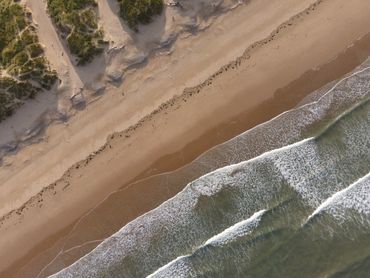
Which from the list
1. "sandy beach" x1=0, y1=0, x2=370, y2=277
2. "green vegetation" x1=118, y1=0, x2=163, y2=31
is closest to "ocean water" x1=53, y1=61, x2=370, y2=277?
"sandy beach" x1=0, y1=0, x2=370, y2=277

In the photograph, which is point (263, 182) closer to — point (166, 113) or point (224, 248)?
point (224, 248)

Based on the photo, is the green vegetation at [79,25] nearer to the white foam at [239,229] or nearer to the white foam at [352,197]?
the white foam at [239,229]

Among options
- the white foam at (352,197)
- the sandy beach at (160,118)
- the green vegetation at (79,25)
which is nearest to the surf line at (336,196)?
the white foam at (352,197)

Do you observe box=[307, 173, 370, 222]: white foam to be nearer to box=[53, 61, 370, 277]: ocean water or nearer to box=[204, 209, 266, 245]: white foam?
box=[53, 61, 370, 277]: ocean water

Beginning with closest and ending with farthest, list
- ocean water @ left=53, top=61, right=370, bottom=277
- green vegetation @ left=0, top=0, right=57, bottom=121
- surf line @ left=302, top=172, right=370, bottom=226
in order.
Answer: green vegetation @ left=0, top=0, right=57, bottom=121 → ocean water @ left=53, top=61, right=370, bottom=277 → surf line @ left=302, top=172, right=370, bottom=226

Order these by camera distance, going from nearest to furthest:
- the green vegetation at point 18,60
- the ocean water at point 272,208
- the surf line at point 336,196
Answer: the green vegetation at point 18,60 → the ocean water at point 272,208 → the surf line at point 336,196

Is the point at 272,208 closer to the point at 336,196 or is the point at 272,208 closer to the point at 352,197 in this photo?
the point at 336,196

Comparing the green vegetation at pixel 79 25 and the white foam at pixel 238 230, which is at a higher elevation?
the green vegetation at pixel 79 25
